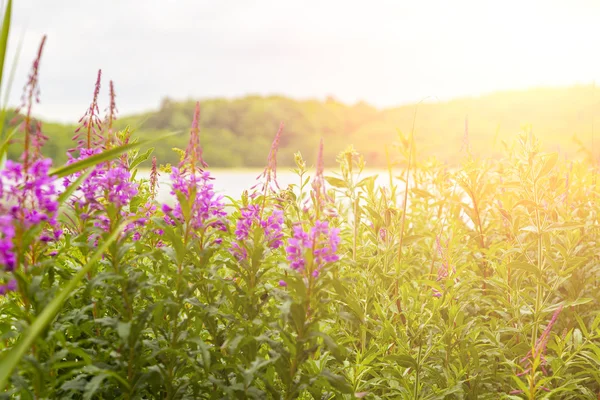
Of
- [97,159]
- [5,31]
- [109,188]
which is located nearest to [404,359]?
[109,188]

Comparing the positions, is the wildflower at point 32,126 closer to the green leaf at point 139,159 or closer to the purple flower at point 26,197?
the purple flower at point 26,197

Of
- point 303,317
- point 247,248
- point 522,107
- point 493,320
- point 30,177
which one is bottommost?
point 493,320

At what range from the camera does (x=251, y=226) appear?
2.77m

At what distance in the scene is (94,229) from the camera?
2.30 meters

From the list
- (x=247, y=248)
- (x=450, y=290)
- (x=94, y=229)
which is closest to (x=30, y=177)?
(x=94, y=229)

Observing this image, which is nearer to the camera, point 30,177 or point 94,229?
point 30,177

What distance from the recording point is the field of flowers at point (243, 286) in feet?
6.89

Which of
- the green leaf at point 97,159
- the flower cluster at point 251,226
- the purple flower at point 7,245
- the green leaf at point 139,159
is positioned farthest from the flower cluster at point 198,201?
the purple flower at point 7,245

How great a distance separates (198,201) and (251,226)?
1.33ft

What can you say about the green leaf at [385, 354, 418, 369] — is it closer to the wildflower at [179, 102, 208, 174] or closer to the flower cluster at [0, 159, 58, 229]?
the wildflower at [179, 102, 208, 174]

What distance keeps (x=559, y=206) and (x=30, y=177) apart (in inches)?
119

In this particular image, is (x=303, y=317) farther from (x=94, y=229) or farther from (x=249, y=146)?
(x=249, y=146)

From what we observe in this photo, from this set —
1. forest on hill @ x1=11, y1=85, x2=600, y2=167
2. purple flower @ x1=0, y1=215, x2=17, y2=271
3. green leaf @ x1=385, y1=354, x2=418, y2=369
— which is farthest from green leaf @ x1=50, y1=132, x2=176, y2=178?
forest on hill @ x1=11, y1=85, x2=600, y2=167

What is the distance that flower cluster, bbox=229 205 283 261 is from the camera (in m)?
2.69
